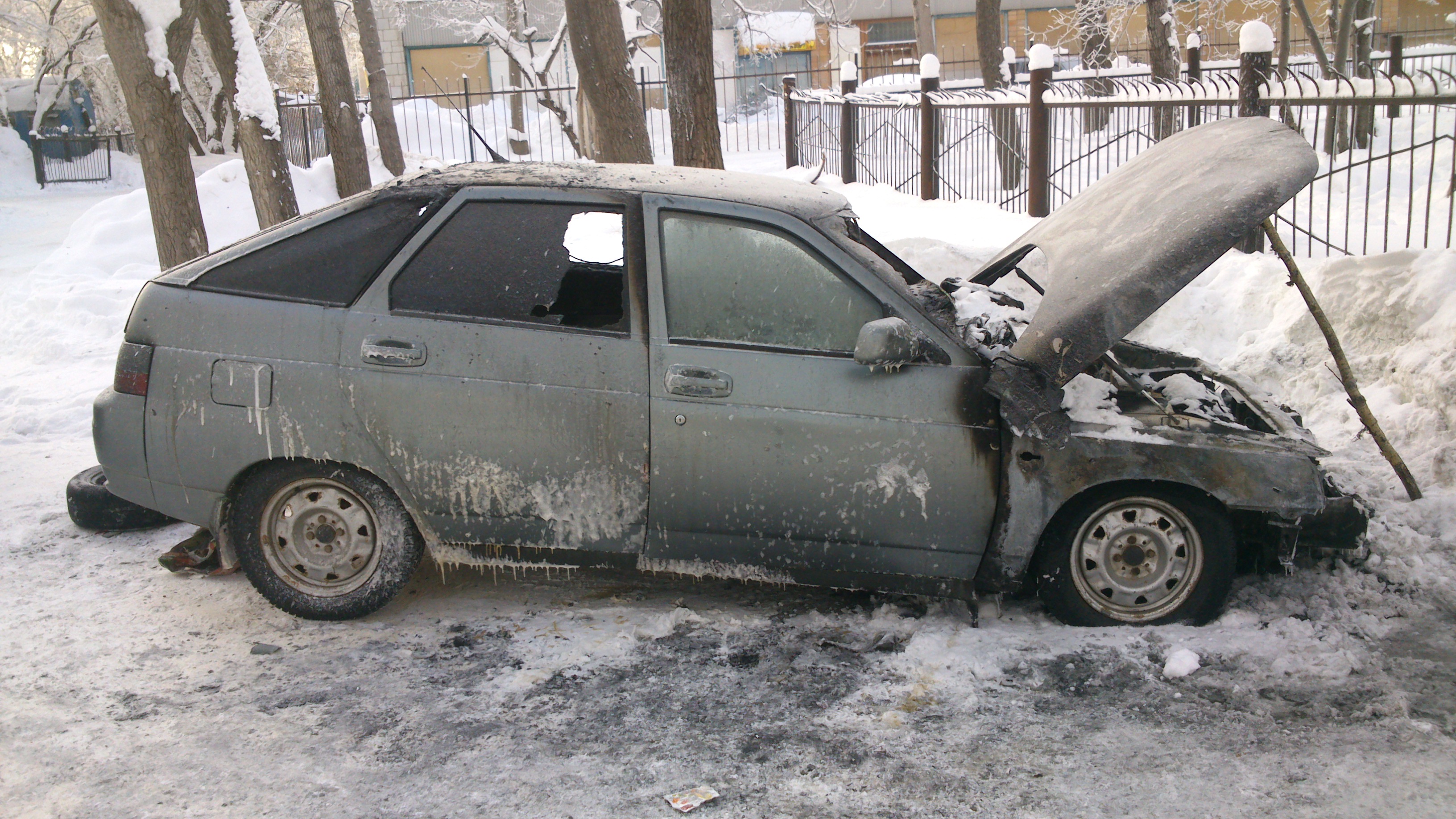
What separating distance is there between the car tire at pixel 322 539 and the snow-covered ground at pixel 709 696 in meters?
0.13

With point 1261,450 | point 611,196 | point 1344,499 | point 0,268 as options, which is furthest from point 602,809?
point 0,268

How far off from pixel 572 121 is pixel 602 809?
66.0 ft

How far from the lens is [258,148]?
10414mm

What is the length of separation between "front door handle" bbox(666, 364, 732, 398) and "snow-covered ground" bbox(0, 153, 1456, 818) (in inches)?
37.0

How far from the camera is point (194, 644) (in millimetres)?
4125

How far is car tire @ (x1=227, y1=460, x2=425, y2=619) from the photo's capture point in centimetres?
421

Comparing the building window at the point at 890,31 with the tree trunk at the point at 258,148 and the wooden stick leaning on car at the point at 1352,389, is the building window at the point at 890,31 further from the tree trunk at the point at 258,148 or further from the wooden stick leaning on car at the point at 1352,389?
the wooden stick leaning on car at the point at 1352,389

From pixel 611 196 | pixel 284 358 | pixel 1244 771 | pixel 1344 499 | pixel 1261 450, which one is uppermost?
pixel 611 196

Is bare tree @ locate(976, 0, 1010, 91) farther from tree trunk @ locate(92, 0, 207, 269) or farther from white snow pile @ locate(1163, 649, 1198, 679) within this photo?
white snow pile @ locate(1163, 649, 1198, 679)

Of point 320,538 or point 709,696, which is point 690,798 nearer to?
point 709,696

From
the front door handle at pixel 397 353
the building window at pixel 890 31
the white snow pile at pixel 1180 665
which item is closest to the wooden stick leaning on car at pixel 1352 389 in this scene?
the white snow pile at pixel 1180 665

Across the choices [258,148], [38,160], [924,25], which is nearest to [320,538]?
[258,148]

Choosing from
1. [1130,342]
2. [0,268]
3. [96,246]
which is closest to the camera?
[1130,342]

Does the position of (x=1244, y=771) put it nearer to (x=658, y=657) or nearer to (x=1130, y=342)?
(x=658, y=657)
